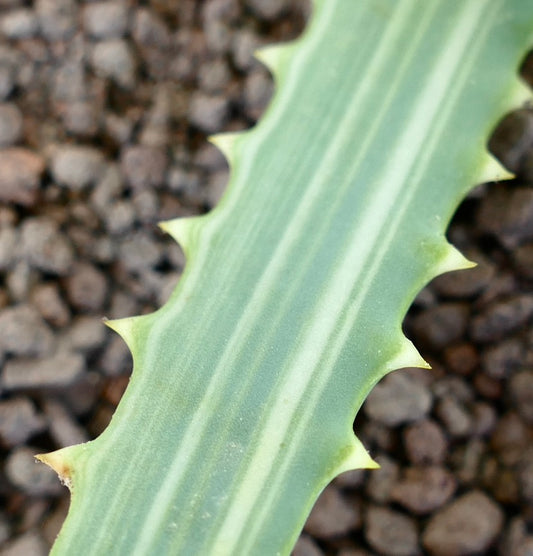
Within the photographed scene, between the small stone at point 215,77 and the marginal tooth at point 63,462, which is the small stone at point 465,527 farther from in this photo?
the small stone at point 215,77

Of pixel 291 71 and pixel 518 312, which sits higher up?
pixel 291 71

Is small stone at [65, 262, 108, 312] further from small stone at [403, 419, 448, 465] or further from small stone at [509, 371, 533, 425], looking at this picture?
small stone at [509, 371, 533, 425]

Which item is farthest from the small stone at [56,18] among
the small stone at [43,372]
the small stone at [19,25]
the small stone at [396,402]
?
the small stone at [396,402]

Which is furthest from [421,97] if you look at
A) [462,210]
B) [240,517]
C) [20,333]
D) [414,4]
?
[20,333]

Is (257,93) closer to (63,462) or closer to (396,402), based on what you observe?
(396,402)

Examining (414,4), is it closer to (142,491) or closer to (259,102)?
(259,102)

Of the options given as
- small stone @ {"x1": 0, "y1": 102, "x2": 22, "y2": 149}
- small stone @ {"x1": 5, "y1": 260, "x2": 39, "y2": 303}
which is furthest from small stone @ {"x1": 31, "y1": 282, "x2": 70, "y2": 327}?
small stone @ {"x1": 0, "y1": 102, "x2": 22, "y2": 149}
